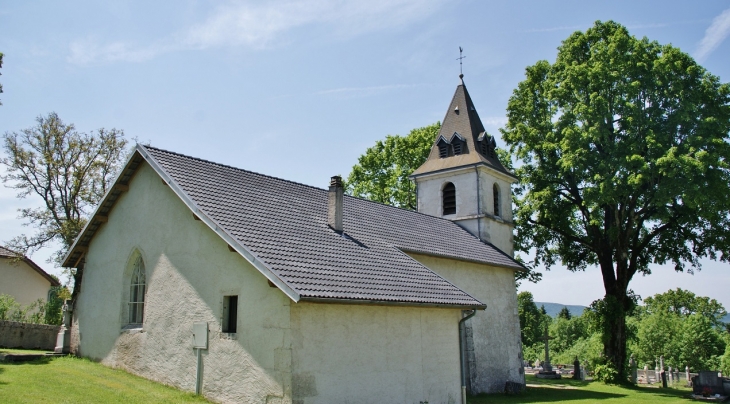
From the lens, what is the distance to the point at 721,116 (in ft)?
81.9

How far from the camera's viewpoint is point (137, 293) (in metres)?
15.9

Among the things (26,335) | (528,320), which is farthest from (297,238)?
(528,320)

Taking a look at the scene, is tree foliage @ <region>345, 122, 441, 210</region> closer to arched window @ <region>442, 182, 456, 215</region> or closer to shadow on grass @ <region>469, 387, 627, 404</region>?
arched window @ <region>442, 182, 456, 215</region>

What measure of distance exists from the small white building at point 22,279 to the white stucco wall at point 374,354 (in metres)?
27.6

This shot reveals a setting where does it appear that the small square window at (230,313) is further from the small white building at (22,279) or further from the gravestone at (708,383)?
the small white building at (22,279)

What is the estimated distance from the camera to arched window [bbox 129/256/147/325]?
15.7 metres

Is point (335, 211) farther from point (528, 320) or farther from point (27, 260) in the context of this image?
point (528, 320)

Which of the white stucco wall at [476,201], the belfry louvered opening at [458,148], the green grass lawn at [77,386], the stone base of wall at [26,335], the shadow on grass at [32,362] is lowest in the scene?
the green grass lawn at [77,386]

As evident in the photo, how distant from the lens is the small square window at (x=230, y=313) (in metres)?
13.1

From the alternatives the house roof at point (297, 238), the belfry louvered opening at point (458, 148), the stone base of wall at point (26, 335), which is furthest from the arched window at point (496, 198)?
the stone base of wall at point (26, 335)

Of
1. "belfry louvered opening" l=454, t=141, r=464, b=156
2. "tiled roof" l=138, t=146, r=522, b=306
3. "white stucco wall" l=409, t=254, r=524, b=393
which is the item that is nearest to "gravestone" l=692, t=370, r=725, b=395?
"white stucco wall" l=409, t=254, r=524, b=393

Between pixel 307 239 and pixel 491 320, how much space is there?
1147 cm

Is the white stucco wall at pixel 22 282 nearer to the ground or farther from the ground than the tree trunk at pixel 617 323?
farther from the ground

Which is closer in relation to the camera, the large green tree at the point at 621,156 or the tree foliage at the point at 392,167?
the large green tree at the point at 621,156
